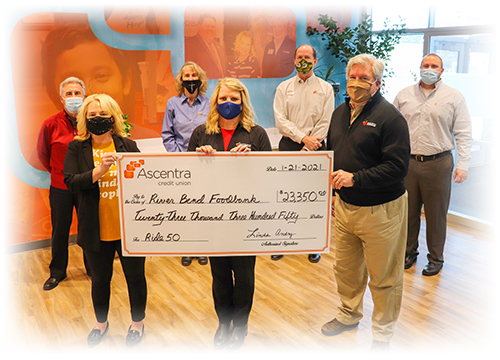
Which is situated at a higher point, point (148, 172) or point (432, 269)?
point (148, 172)

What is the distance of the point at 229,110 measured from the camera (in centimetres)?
232

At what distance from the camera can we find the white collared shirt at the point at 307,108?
12.2ft

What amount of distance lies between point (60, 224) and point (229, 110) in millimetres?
2000

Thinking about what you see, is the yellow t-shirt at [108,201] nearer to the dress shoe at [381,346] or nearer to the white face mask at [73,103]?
the white face mask at [73,103]

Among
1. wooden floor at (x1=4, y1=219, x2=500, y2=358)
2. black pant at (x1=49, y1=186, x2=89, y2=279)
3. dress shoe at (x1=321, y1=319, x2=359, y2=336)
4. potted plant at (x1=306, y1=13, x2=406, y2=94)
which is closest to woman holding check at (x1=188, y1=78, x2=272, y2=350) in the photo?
wooden floor at (x1=4, y1=219, x2=500, y2=358)

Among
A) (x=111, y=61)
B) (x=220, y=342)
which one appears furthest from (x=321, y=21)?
(x=220, y=342)

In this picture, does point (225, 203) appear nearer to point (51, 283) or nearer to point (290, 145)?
point (290, 145)

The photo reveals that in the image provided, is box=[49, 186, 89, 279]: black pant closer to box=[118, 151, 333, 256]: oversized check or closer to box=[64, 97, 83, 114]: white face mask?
box=[64, 97, 83, 114]: white face mask

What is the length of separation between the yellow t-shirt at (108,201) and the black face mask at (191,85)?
132cm

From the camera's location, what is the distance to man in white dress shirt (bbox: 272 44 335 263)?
3686 mm

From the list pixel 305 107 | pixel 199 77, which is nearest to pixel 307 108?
pixel 305 107

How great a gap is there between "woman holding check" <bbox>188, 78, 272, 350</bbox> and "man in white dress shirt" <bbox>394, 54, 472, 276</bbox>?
1.72 metres

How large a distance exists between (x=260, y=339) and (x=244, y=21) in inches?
137

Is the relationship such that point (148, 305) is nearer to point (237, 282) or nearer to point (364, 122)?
point (237, 282)
